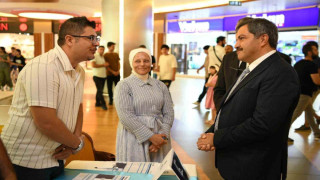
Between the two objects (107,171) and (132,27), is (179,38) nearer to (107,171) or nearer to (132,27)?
(132,27)

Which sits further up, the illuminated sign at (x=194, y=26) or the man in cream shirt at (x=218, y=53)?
the illuminated sign at (x=194, y=26)

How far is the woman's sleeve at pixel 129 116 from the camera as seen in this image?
2453 mm

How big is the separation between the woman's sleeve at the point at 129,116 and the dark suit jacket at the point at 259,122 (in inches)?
30.2

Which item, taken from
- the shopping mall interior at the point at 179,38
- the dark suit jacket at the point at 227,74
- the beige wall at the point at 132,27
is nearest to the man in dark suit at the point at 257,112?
the shopping mall interior at the point at 179,38

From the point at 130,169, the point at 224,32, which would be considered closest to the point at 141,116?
the point at 130,169

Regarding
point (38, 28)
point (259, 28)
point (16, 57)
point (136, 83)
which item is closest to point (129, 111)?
point (136, 83)

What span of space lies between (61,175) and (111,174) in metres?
0.27

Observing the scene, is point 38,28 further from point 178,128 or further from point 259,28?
point 259,28

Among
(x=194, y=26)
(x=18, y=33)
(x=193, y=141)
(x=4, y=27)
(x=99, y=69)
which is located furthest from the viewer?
(x=18, y=33)

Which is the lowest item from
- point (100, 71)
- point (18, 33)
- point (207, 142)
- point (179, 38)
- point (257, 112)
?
point (207, 142)

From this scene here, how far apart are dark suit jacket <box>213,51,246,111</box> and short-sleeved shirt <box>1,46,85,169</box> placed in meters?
1.51

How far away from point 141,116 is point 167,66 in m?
5.43

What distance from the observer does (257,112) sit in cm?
166

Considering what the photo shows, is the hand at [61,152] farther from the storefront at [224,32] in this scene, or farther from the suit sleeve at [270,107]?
the storefront at [224,32]
